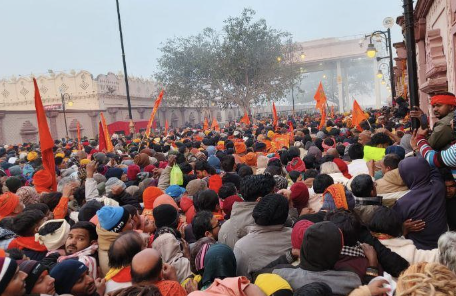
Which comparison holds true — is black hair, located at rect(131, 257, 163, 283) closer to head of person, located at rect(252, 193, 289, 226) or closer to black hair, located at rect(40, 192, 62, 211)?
head of person, located at rect(252, 193, 289, 226)

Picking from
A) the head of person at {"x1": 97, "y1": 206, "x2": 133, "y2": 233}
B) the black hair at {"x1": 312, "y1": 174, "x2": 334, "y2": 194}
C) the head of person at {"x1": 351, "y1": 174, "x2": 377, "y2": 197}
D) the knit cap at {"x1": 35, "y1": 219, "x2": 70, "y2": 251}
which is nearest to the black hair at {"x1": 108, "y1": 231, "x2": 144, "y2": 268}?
the head of person at {"x1": 97, "y1": 206, "x2": 133, "y2": 233}

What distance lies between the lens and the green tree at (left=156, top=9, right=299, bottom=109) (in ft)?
98.3

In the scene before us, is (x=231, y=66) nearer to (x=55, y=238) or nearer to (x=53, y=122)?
(x=53, y=122)

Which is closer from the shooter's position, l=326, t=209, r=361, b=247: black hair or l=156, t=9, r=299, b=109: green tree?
l=326, t=209, r=361, b=247: black hair

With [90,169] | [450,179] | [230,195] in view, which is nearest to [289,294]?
[450,179]

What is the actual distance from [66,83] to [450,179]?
3637cm

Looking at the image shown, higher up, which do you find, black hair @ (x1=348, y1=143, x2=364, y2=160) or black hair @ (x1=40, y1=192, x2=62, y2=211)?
black hair @ (x1=348, y1=143, x2=364, y2=160)

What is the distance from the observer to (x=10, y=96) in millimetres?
36531

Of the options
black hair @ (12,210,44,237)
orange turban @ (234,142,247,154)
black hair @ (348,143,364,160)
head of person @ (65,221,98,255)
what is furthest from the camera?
orange turban @ (234,142,247,154)

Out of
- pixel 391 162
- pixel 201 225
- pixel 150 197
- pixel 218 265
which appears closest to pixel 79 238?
pixel 201 225

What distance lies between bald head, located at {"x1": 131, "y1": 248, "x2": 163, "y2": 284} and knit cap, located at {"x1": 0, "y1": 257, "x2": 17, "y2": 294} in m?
0.66

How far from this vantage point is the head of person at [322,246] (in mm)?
2191

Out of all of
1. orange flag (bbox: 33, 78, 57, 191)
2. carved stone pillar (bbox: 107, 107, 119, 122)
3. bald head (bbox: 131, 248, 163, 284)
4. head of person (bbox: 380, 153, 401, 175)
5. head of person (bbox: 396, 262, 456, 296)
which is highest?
carved stone pillar (bbox: 107, 107, 119, 122)

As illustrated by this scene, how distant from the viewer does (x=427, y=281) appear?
4.86 ft
